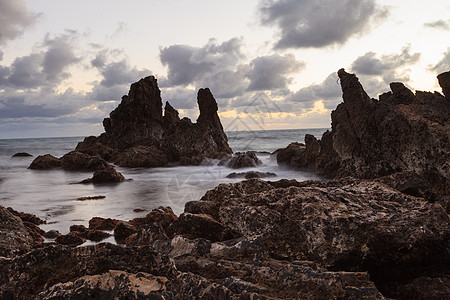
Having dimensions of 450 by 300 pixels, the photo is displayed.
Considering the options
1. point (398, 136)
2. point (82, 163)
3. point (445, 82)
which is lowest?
point (82, 163)

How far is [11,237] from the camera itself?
15.4ft

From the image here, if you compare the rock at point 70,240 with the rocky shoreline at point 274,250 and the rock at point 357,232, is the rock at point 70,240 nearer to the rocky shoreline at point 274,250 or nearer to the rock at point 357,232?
the rocky shoreline at point 274,250

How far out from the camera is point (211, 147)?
3106cm

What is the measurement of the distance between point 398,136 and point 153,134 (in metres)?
32.4

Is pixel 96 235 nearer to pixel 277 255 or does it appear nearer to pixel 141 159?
pixel 277 255

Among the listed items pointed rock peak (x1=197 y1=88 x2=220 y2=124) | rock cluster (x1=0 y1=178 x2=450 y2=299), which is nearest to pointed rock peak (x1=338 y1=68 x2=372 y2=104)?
rock cluster (x1=0 y1=178 x2=450 y2=299)

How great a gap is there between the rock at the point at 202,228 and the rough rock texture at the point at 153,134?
22.7 metres

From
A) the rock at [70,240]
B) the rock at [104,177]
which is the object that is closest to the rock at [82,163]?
the rock at [104,177]

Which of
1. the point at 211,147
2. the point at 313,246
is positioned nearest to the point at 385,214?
the point at 313,246

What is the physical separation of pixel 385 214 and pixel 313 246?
3.16 feet

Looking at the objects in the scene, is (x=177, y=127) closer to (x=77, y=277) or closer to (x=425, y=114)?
(x=425, y=114)

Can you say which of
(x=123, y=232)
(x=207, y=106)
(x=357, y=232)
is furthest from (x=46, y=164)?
(x=357, y=232)

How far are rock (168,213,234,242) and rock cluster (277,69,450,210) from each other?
112 inches

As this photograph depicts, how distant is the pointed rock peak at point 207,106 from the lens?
112 feet
